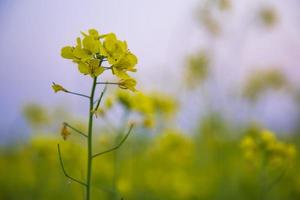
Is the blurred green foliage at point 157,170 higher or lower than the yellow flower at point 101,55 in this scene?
lower

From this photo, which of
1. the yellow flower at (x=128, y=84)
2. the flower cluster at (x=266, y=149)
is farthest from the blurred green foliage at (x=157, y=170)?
the yellow flower at (x=128, y=84)

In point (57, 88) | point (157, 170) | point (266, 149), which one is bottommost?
point (157, 170)

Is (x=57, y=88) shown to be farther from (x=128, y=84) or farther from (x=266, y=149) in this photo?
(x=266, y=149)

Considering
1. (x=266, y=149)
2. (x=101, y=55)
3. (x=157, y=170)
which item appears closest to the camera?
(x=101, y=55)

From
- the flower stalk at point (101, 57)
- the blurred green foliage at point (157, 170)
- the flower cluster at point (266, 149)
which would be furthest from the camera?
the blurred green foliage at point (157, 170)

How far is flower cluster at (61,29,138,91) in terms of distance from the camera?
65.9 inches

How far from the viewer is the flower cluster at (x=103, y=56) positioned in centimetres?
167

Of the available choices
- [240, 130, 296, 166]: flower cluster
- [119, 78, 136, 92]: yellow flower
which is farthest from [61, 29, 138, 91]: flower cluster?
[240, 130, 296, 166]: flower cluster

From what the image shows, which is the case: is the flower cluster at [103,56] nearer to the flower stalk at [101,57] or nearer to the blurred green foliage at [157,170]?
the flower stalk at [101,57]

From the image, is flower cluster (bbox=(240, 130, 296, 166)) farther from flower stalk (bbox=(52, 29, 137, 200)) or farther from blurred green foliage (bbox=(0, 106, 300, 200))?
flower stalk (bbox=(52, 29, 137, 200))

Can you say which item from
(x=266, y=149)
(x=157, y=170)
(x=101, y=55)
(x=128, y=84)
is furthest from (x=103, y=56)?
(x=157, y=170)

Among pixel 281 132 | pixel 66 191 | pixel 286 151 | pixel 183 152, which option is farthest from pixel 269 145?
pixel 281 132

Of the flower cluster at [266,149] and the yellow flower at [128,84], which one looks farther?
the flower cluster at [266,149]

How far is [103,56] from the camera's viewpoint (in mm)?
1711
